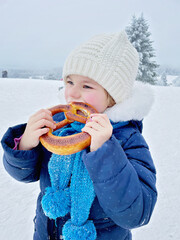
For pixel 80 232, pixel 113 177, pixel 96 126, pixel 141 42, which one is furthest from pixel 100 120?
pixel 141 42

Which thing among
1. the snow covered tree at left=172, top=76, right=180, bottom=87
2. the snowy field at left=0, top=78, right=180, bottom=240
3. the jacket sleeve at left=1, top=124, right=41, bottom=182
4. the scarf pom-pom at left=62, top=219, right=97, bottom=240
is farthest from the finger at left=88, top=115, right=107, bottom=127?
the snow covered tree at left=172, top=76, right=180, bottom=87

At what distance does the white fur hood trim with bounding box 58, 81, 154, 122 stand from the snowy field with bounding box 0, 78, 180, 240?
6.12 feet

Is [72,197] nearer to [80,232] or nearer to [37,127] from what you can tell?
[80,232]

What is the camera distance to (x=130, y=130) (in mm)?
1346

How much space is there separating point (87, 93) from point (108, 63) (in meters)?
0.27

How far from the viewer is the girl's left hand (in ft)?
3.40

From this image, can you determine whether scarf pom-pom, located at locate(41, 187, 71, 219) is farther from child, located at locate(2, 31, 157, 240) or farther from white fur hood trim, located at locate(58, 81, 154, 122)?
white fur hood trim, located at locate(58, 81, 154, 122)

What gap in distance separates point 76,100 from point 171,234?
7.54ft

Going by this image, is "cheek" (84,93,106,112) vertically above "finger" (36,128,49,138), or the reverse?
"cheek" (84,93,106,112)

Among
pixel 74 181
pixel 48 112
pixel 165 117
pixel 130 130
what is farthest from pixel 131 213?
pixel 165 117

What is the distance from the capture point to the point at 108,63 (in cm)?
140

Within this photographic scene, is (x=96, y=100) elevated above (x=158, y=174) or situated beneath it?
elevated above

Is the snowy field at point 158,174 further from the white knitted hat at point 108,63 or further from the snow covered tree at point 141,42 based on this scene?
the snow covered tree at point 141,42

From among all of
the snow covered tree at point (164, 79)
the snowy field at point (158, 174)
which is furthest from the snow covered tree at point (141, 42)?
the snow covered tree at point (164, 79)
